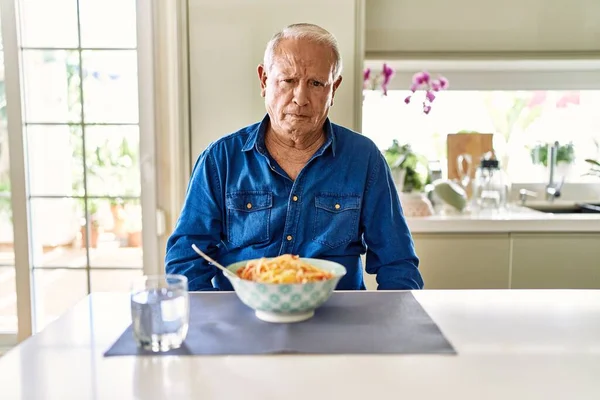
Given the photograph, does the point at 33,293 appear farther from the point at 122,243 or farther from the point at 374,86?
the point at 374,86

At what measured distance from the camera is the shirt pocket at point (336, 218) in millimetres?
1468

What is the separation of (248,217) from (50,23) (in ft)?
4.80

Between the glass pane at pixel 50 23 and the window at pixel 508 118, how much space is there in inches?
59.4

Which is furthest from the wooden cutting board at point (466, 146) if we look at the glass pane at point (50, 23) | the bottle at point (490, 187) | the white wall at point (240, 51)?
the glass pane at point (50, 23)

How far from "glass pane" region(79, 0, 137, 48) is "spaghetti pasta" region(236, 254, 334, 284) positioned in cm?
160

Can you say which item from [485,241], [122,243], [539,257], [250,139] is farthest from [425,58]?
[122,243]

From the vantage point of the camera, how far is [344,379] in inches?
30.2

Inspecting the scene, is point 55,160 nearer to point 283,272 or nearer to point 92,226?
point 92,226

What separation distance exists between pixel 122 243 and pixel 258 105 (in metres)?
0.86

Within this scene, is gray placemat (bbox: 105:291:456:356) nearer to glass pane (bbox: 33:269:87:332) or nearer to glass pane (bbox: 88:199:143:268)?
glass pane (bbox: 88:199:143:268)

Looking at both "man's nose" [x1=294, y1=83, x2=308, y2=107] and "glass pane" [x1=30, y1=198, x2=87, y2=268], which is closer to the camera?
"man's nose" [x1=294, y1=83, x2=308, y2=107]

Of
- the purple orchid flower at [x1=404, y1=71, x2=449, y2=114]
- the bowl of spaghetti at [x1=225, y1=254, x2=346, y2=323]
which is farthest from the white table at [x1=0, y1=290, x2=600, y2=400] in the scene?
the purple orchid flower at [x1=404, y1=71, x2=449, y2=114]

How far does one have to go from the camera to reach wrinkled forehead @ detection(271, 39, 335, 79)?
4.69 ft

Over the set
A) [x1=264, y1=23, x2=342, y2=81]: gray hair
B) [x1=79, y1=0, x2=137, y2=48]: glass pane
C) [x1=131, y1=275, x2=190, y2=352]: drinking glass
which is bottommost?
[x1=131, y1=275, x2=190, y2=352]: drinking glass
